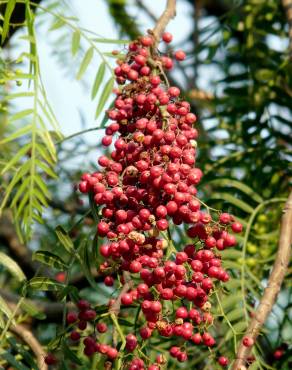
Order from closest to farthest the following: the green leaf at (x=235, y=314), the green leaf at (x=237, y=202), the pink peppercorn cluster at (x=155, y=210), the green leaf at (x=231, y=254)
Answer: the pink peppercorn cluster at (x=155, y=210)
the green leaf at (x=235, y=314)
the green leaf at (x=231, y=254)
the green leaf at (x=237, y=202)

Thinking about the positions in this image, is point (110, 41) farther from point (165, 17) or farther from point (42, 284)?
point (42, 284)

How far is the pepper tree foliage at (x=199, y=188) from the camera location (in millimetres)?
1499

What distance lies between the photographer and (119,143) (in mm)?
1440

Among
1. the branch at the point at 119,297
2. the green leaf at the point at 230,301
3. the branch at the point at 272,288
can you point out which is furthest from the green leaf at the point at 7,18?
the green leaf at the point at 230,301

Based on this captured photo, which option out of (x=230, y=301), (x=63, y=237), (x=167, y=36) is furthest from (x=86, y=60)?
(x=230, y=301)

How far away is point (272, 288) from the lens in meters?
1.62

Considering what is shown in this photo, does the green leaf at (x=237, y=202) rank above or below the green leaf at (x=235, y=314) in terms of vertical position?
above

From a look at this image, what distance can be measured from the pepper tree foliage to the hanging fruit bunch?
0.21 feet

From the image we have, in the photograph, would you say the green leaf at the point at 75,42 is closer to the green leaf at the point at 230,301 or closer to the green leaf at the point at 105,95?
the green leaf at the point at 105,95

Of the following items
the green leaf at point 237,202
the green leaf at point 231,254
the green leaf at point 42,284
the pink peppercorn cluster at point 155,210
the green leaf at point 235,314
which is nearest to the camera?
the pink peppercorn cluster at point 155,210

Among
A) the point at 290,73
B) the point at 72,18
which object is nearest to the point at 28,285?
the point at 72,18

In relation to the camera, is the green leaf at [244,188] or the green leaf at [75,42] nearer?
the green leaf at [75,42]

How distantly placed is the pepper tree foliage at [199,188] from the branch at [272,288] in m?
0.04

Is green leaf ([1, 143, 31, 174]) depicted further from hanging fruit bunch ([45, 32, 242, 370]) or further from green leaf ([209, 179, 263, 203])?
green leaf ([209, 179, 263, 203])
